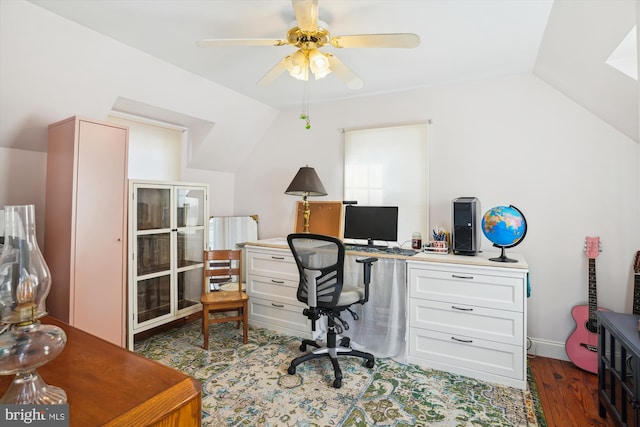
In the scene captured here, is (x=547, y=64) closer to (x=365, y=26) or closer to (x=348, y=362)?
(x=365, y=26)

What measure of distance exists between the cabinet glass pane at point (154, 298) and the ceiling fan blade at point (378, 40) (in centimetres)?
257

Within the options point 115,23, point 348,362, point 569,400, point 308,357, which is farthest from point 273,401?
point 115,23

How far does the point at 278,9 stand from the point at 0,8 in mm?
1561

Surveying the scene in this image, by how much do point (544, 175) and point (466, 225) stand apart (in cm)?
80

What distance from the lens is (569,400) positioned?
2.12 metres

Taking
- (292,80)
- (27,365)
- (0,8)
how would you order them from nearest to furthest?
(27,365) < (0,8) < (292,80)

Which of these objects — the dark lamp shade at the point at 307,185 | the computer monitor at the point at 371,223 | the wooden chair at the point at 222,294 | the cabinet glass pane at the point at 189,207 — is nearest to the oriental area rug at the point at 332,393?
the wooden chair at the point at 222,294

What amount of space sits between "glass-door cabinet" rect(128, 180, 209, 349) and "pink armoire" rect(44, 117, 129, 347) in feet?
0.94

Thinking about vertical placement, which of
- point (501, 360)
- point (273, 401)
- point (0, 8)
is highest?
point (0, 8)

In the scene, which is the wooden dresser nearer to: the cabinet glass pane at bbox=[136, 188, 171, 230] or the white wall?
the cabinet glass pane at bbox=[136, 188, 171, 230]

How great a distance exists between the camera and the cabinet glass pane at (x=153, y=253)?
9.64 feet

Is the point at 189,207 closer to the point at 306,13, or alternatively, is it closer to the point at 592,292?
the point at 306,13

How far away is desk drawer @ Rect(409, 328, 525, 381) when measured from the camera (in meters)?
2.28

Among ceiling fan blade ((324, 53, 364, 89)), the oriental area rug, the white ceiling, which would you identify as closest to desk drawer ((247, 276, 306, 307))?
the oriental area rug
